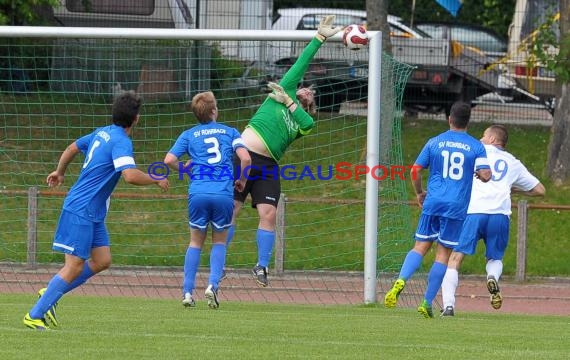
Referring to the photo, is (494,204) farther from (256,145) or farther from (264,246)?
(256,145)

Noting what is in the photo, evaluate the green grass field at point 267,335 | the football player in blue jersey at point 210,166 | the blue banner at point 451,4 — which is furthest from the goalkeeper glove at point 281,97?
the blue banner at point 451,4

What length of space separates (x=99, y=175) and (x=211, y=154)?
1934 millimetres

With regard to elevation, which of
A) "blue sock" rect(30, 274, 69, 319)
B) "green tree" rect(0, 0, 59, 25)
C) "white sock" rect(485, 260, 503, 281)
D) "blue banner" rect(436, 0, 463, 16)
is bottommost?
"white sock" rect(485, 260, 503, 281)

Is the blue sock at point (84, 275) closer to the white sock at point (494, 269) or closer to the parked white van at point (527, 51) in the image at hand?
the white sock at point (494, 269)

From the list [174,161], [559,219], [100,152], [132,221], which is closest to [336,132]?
[132,221]

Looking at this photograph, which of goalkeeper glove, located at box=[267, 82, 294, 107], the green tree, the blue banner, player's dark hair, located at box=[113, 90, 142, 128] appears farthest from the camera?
the blue banner

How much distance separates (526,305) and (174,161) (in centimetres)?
659

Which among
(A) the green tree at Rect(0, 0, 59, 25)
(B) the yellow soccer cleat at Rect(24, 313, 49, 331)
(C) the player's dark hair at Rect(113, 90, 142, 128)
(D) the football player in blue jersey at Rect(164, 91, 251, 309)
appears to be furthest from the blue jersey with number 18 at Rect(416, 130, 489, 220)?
(A) the green tree at Rect(0, 0, 59, 25)

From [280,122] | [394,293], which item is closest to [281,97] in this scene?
[280,122]

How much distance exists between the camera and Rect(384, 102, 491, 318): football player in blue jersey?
11250mm

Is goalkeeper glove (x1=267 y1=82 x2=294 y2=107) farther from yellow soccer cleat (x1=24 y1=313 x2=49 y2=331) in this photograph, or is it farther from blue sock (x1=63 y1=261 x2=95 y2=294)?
yellow soccer cleat (x1=24 y1=313 x2=49 y2=331)

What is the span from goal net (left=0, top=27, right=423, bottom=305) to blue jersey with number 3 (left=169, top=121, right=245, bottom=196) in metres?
3.88

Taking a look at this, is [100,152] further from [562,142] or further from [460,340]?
[562,142]

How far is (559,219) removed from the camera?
1958cm
